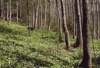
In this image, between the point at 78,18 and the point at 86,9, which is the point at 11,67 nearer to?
the point at 86,9

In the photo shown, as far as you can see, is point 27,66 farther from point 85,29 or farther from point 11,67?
point 85,29

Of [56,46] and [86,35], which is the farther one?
[56,46]

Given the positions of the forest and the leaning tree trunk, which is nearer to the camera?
the leaning tree trunk

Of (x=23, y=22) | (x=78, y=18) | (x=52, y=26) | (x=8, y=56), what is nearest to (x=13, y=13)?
(x=23, y=22)

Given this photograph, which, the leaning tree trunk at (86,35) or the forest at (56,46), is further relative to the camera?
the forest at (56,46)

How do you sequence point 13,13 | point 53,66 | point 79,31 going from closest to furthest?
point 53,66 < point 79,31 < point 13,13

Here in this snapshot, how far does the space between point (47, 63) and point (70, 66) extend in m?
1.55

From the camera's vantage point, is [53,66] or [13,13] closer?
[53,66]

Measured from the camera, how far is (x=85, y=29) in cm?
584

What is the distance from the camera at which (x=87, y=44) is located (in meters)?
5.89

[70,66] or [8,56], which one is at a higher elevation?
[8,56]

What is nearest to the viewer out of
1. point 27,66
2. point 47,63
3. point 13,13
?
point 27,66

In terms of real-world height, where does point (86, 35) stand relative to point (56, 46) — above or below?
above

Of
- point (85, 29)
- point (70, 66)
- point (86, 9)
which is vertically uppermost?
point (86, 9)
